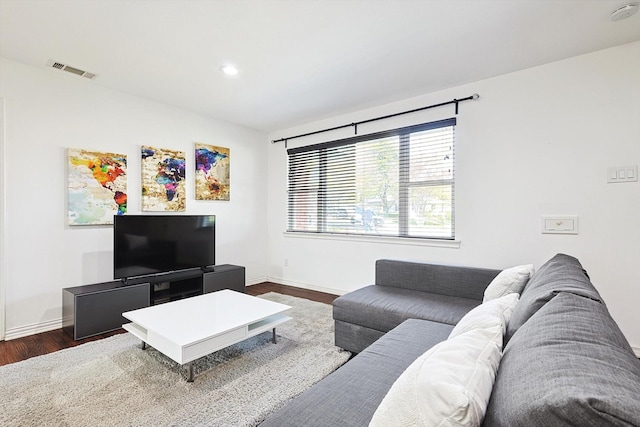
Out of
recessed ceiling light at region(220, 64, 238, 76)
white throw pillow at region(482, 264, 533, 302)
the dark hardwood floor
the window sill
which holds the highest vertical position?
recessed ceiling light at region(220, 64, 238, 76)

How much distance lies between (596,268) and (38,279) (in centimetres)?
498

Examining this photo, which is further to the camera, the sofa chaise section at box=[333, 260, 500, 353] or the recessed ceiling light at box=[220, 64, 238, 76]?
the recessed ceiling light at box=[220, 64, 238, 76]

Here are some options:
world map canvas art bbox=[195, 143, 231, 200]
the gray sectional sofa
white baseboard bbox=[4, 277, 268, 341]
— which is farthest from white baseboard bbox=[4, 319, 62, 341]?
the gray sectional sofa

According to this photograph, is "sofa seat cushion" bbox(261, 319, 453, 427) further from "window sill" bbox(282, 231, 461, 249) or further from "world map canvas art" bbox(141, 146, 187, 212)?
"world map canvas art" bbox(141, 146, 187, 212)

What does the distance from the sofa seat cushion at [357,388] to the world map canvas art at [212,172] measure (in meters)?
3.26

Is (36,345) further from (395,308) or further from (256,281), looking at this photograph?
(395,308)

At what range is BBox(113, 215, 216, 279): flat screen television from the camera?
316 cm

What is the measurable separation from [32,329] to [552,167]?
4974 millimetres

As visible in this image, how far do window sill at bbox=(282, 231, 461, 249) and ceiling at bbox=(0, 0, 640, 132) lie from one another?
1642 mm

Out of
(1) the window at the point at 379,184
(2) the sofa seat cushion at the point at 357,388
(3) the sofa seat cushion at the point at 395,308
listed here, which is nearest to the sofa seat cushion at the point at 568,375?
(2) the sofa seat cushion at the point at 357,388

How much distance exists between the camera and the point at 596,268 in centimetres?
260

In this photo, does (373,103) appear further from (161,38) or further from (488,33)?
(161,38)

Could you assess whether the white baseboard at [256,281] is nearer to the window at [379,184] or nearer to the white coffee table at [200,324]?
the window at [379,184]

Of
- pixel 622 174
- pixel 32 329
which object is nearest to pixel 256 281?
pixel 32 329
